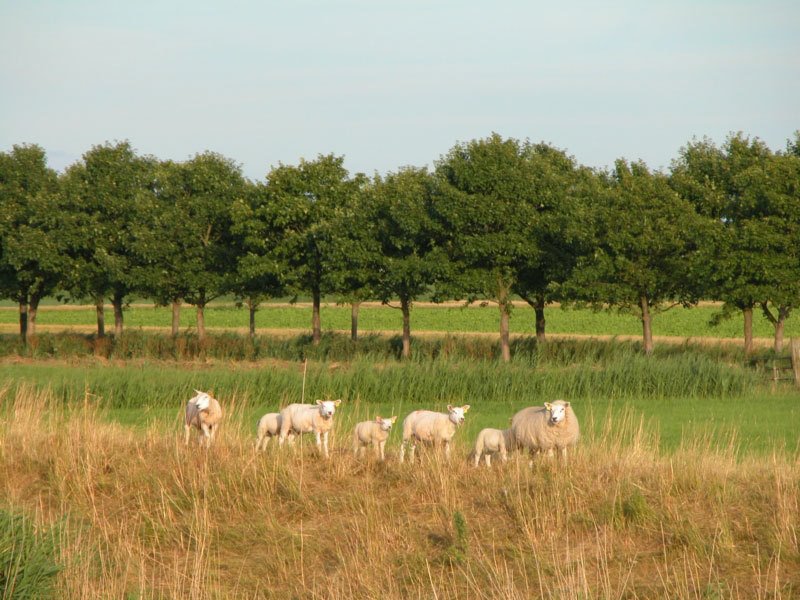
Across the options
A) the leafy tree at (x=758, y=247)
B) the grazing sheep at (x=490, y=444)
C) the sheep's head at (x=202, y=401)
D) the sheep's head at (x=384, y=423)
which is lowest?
the grazing sheep at (x=490, y=444)

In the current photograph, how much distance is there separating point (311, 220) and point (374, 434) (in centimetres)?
3169

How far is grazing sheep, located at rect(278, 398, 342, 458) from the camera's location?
16.8 metres

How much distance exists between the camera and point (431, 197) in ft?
140

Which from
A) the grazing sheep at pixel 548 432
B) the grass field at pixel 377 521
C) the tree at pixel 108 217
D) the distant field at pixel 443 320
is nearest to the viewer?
the grass field at pixel 377 521

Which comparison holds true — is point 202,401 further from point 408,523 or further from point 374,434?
point 408,523

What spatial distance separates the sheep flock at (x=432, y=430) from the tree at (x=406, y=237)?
24552 millimetres

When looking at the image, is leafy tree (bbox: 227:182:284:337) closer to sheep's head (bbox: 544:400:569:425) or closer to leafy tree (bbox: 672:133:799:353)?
leafy tree (bbox: 672:133:799:353)

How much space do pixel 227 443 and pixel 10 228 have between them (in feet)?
137

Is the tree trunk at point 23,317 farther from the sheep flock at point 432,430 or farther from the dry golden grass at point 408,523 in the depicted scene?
the dry golden grass at point 408,523

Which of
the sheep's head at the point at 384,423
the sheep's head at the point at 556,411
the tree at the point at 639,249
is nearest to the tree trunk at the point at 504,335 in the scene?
the tree at the point at 639,249

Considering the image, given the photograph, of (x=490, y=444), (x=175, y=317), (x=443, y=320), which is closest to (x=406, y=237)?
(x=175, y=317)

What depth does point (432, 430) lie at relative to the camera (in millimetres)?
16375

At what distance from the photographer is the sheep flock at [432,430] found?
51.5 ft

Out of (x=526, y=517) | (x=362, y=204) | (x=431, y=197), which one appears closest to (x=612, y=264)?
(x=431, y=197)
